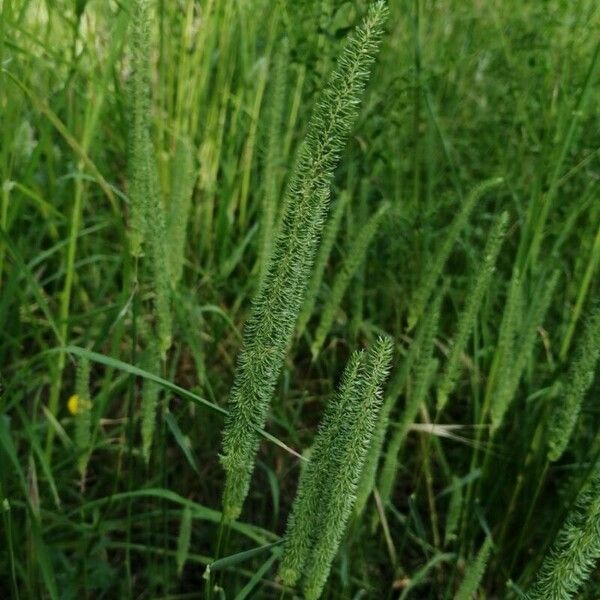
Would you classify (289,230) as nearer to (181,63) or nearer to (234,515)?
(234,515)

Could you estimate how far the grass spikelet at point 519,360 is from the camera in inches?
53.3

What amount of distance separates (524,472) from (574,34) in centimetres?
102

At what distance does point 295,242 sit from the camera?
76 cm

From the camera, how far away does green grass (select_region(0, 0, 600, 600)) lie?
47.4 inches

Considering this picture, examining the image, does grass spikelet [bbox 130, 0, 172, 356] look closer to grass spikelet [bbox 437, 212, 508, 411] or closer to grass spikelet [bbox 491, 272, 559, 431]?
grass spikelet [bbox 437, 212, 508, 411]

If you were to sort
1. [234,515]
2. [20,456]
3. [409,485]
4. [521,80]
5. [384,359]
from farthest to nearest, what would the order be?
[521,80]
[409,485]
[20,456]
[234,515]
[384,359]

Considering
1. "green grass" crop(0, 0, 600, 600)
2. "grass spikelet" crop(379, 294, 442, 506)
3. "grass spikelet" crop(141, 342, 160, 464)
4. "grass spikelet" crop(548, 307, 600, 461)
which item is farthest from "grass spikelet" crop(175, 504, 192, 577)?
"grass spikelet" crop(548, 307, 600, 461)

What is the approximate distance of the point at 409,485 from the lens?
1930mm

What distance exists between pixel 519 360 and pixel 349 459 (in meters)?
0.65

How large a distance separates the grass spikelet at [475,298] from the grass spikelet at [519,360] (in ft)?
0.28

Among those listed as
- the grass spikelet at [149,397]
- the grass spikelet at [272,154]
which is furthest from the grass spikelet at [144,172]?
the grass spikelet at [272,154]

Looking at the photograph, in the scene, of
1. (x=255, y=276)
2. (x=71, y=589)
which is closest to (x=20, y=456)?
(x=71, y=589)

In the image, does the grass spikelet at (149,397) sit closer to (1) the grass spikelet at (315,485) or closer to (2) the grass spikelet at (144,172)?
(2) the grass spikelet at (144,172)

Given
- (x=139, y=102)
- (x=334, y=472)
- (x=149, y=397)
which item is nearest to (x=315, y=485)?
(x=334, y=472)
